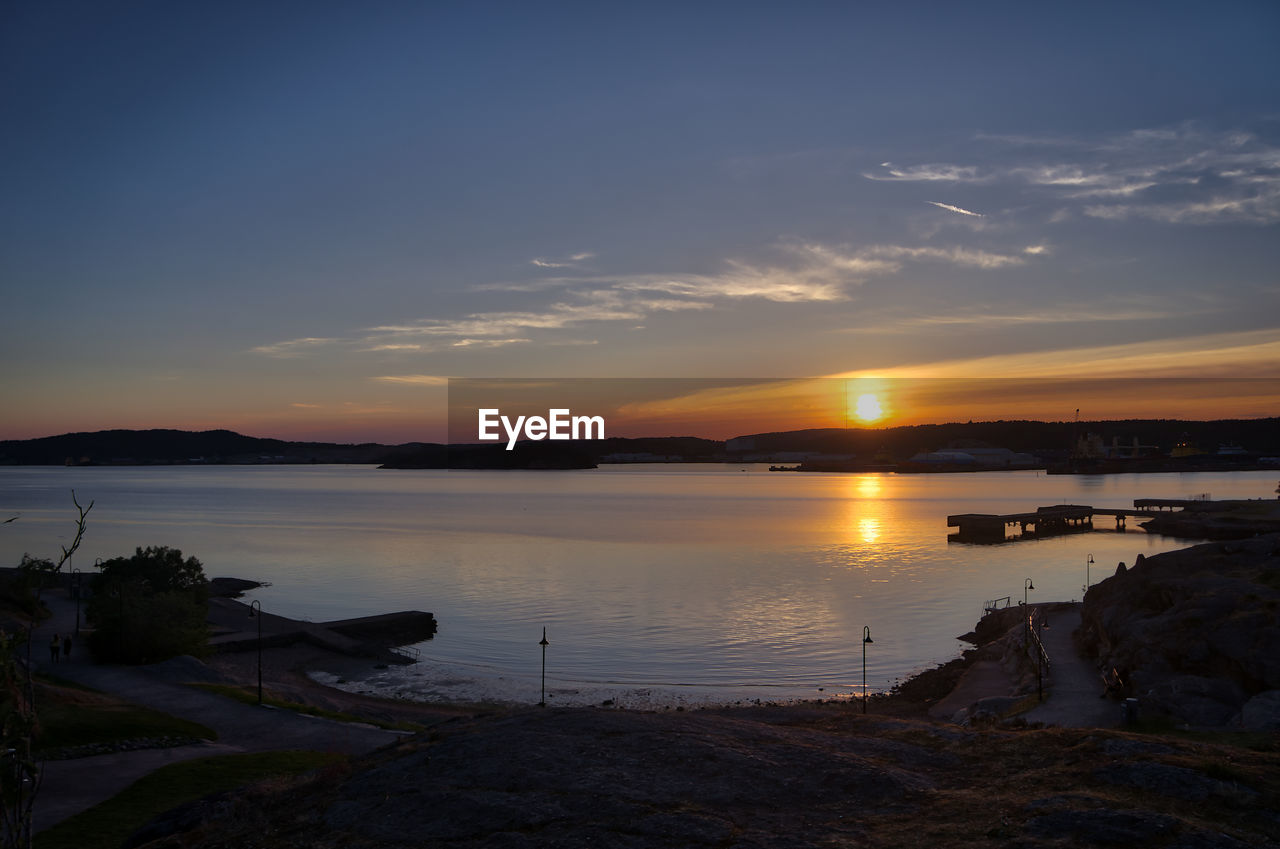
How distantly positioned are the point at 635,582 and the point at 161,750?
177 ft

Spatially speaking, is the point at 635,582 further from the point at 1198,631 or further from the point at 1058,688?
the point at 1198,631

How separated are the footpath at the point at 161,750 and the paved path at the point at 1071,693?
2285cm

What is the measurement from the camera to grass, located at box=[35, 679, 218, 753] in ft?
84.4

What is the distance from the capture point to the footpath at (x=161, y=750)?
2162cm

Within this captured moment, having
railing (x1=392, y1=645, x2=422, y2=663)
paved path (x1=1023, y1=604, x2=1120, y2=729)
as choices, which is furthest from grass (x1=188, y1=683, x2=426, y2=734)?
paved path (x1=1023, y1=604, x2=1120, y2=729)

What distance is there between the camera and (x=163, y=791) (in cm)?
2136

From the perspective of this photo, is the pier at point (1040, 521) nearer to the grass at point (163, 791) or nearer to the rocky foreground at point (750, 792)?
the grass at point (163, 791)

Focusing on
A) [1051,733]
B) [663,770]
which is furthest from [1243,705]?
[663,770]

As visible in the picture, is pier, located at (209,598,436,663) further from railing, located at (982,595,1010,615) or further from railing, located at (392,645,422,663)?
railing, located at (982,595,1010,615)

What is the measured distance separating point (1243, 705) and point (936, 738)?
1355 cm

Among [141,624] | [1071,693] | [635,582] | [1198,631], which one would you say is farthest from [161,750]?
[635,582]

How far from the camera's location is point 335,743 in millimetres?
27953

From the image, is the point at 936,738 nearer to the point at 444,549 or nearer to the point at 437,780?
the point at 437,780

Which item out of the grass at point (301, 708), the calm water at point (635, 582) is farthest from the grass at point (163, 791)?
the calm water at point (635, 582)
